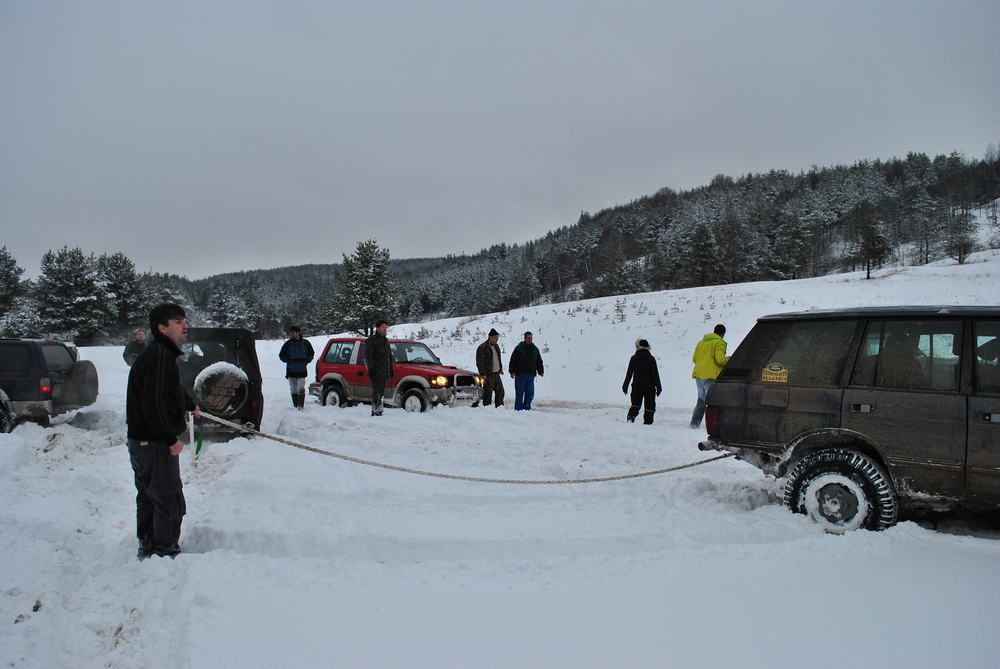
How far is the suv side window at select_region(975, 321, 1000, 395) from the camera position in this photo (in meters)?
3.89

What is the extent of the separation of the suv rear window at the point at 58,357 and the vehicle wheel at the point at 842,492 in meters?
11.5

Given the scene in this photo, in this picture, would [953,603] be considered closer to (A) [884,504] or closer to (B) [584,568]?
(A) [884,504]

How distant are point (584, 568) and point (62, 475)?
5.91 m

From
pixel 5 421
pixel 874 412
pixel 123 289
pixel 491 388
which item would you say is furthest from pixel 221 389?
pixel 123 289

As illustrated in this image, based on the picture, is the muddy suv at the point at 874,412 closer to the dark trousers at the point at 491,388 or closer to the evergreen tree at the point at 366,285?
the dark trousers at the point at 491,388

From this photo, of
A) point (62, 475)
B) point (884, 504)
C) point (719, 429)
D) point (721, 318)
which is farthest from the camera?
point (721, 318)

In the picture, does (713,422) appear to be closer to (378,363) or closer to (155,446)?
(155,446)

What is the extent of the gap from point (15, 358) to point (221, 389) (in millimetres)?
3873

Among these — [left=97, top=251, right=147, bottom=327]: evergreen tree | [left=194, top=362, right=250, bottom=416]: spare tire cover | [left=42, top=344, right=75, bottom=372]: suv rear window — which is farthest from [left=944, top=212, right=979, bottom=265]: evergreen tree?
[left=97, top=251, right=147, bottom=327]: evergreen tree

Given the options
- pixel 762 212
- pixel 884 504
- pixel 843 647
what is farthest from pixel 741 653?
pixel 762 212

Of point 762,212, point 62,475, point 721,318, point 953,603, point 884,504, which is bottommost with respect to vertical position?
point 62,475

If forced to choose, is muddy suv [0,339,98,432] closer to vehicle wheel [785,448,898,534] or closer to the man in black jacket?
the man in black jacket

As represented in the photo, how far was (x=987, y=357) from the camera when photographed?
3.98m

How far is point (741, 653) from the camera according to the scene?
261 centimetres
